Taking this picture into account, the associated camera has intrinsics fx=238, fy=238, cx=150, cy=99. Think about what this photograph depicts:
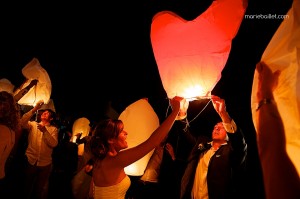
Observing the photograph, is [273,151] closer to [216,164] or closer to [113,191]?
[113,191]

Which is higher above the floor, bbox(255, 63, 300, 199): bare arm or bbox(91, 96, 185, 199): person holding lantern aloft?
bbox(255, 63, 300, 199): bare arm

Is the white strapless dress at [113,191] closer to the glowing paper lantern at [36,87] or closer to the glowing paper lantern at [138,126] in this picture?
the glowing paper lantern at [138,126]

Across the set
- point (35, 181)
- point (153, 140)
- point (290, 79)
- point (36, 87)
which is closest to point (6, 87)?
point (36, 87)

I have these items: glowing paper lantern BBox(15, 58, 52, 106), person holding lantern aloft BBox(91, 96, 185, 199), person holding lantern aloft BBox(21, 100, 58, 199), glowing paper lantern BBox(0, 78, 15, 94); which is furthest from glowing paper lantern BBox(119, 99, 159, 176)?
glowing paper lantern BBox(0, 78, 15, 94)

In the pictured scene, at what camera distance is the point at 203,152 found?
342cm

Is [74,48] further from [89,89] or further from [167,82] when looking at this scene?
[167,82]

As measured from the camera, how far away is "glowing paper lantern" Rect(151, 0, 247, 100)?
77.2 inches

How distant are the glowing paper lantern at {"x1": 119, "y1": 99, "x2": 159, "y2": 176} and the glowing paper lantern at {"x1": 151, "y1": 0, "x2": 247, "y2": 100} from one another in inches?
32.9

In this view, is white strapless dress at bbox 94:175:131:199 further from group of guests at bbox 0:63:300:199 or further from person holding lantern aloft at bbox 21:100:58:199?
person holding lantern aloft at bbox 21:100:58:199

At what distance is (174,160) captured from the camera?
192 inches

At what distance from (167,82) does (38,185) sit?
410 cm

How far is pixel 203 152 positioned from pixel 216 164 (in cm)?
41

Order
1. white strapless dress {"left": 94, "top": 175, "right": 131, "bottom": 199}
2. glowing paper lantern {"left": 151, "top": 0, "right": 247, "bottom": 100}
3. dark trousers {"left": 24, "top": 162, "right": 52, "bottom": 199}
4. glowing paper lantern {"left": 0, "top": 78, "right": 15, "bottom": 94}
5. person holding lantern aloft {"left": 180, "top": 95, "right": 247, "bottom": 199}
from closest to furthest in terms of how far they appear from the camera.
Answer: glowing paper lantern {"left": 151, "top": 0, "right": 247, "bottom": 100}, white strapless dress {"left": 94, "top": 175, "right": 131, "bottom": 199}, person holding lantern aloft {"left": 180, "top": 95, "right": 247, "bottom": 199}, dark trousers {"left": 24, "top": 162, "right": 52, "bottom": 199}, glowing paper lantern {"left": 0, "top": 78, "right": 15, "bottom": 94}

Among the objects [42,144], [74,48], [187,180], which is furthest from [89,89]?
[187,180]
